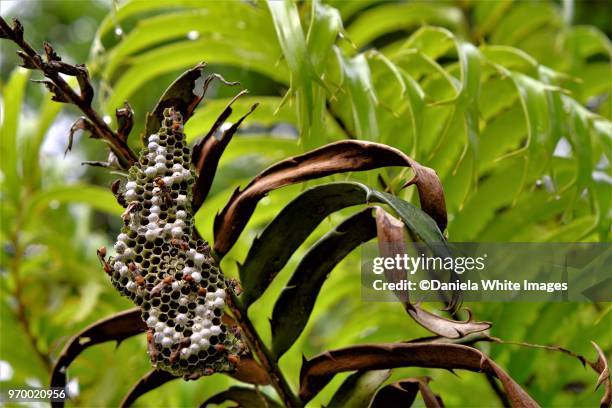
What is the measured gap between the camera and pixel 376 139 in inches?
23.5

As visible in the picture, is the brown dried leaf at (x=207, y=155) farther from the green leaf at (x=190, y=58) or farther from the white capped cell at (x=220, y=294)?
the green leaf at (x=190, y=58)

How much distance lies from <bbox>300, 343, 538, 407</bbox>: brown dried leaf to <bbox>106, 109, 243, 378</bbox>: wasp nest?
3.4 inches

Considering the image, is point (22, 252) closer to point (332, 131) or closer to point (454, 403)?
point (332, 131)

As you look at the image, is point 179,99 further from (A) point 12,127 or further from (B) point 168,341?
(A) point 12,127

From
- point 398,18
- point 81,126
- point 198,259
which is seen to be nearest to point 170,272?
point 198,259

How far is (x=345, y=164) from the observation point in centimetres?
43

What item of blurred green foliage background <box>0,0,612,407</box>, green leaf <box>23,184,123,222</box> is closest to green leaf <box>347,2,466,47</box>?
blurred green foliage background <box>0,0,612,407</box>

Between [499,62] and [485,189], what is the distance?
0.14m

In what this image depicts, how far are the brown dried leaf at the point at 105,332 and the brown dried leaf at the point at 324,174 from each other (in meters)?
0.07

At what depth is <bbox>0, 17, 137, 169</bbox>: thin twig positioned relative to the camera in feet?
1.41

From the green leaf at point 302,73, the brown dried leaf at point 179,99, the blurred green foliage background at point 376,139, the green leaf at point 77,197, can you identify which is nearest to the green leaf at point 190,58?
the blurred green foliage background at point 376,139

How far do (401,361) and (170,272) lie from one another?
0.15 m

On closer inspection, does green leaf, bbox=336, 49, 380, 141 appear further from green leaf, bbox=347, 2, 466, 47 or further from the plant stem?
green leaf, bbox=347, 2, 466, 47

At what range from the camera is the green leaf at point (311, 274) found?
0.46 metres
